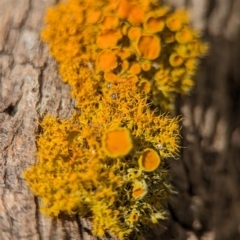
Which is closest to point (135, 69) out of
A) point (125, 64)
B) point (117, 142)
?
point (125, 64)

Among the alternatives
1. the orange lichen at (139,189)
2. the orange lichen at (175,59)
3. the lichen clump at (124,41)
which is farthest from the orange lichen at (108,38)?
the orange lichen at (139,189)

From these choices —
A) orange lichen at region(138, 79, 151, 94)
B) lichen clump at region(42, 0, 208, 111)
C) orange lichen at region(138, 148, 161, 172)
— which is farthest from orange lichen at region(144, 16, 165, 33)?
orange lichen at region(138, 148, 161, 172)

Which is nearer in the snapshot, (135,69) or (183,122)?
(135,69)

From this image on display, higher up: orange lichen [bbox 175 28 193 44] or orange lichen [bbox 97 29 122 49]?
orange lichen [bbox 175 28 193 44]

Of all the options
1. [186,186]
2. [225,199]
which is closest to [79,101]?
[186,186]

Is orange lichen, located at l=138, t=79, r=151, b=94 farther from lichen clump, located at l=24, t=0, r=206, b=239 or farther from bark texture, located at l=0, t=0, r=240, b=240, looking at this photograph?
bark texture, located at l=0, t=0, r=240, b=240

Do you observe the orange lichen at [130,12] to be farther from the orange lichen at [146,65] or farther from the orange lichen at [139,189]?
the orange lichen at [139,189]

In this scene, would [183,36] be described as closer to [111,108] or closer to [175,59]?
[175,59]
